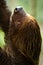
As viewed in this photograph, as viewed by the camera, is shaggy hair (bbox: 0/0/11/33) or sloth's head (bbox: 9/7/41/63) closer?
sloth's head (bbox: 9/7/41/63)

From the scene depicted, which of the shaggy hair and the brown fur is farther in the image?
the shaggy hair

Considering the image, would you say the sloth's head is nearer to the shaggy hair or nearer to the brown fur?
the brown fur

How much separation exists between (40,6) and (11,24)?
127 centimetres

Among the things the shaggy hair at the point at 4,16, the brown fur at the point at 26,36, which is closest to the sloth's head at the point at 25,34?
the brown fur at the point at 26,36

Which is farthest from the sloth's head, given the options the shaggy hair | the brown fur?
the shaggy hair

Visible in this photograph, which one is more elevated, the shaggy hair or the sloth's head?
the shaggy hair

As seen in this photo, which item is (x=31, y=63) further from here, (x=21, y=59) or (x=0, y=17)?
(x=0, y=17)

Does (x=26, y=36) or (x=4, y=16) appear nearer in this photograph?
(x=26, y=36)

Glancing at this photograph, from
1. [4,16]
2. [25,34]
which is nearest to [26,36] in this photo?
[25,34]

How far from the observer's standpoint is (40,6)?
3928mm

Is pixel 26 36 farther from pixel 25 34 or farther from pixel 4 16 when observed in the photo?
pixel 4 16

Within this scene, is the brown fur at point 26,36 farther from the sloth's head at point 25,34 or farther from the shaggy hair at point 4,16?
the shaggy hair at point 4,16

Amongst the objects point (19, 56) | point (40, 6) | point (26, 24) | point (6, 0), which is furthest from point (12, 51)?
point (40, 6)

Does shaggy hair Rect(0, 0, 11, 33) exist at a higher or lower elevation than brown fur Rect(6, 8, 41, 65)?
higher
